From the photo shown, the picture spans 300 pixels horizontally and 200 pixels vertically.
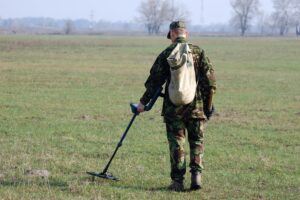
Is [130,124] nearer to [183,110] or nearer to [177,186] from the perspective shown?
[183,110]

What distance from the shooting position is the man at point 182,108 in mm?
7527

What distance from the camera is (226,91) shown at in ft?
72.8

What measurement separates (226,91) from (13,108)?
8897 millimetres

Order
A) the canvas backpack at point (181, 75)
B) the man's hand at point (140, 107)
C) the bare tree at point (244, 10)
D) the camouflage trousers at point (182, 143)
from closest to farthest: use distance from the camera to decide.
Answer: the canvas backpack at point (181, 75) → the camouflage trousers at point (182, 143) → the man's hand at point (140, 107) → the bare tree at point (244, 10)

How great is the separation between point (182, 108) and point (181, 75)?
0.45 metres

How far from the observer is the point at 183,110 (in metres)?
7.56

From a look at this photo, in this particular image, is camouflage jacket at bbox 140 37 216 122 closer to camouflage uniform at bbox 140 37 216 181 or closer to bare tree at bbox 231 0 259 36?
camouflage uniform at bbox 140 37 216 181

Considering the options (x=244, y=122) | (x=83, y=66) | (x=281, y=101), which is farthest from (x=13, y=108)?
(x=83, y=66)

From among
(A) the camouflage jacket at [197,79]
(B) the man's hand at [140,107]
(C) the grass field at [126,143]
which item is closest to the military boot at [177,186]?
(C) the grass field at [126,143]

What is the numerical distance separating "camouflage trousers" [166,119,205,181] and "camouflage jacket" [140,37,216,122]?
0.10 meters

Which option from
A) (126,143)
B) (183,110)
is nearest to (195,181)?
(183,110)

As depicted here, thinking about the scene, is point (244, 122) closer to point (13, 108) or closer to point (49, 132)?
point (49, 132)

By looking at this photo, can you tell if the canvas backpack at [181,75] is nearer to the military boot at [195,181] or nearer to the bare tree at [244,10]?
the military boot at [195,181]

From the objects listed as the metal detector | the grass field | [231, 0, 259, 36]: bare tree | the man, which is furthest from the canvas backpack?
[231, 0, 259, 36]: bare tree
